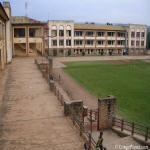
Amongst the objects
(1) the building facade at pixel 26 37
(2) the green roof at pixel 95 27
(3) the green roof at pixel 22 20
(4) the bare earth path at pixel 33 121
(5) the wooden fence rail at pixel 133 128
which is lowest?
(5) the wooden fence rail at pixel 133 128

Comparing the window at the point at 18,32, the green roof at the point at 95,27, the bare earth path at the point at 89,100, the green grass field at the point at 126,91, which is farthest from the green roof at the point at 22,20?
the green roof at the point at 95,27

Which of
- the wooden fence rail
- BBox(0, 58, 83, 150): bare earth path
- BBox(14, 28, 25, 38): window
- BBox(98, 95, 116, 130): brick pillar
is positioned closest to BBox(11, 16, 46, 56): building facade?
BBox(14, 28, 25, 38): window

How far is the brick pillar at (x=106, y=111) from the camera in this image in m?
13.6

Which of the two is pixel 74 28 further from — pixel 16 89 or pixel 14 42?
pixel 16 89

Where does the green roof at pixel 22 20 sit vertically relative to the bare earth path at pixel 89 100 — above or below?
above

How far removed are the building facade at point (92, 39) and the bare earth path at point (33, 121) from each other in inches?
1766

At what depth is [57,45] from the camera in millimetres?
64562

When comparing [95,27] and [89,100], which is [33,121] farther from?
[95,27]

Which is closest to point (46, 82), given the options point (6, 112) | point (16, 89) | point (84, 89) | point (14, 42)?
point (16, 89)

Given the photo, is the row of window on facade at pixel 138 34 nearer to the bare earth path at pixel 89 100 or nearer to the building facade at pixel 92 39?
the building facade at pixel 92 39

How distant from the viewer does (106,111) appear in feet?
45.6

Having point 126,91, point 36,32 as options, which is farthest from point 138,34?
point 126,91

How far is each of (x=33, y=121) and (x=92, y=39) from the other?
58.2 metres

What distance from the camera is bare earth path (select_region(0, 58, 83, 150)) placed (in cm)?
973
